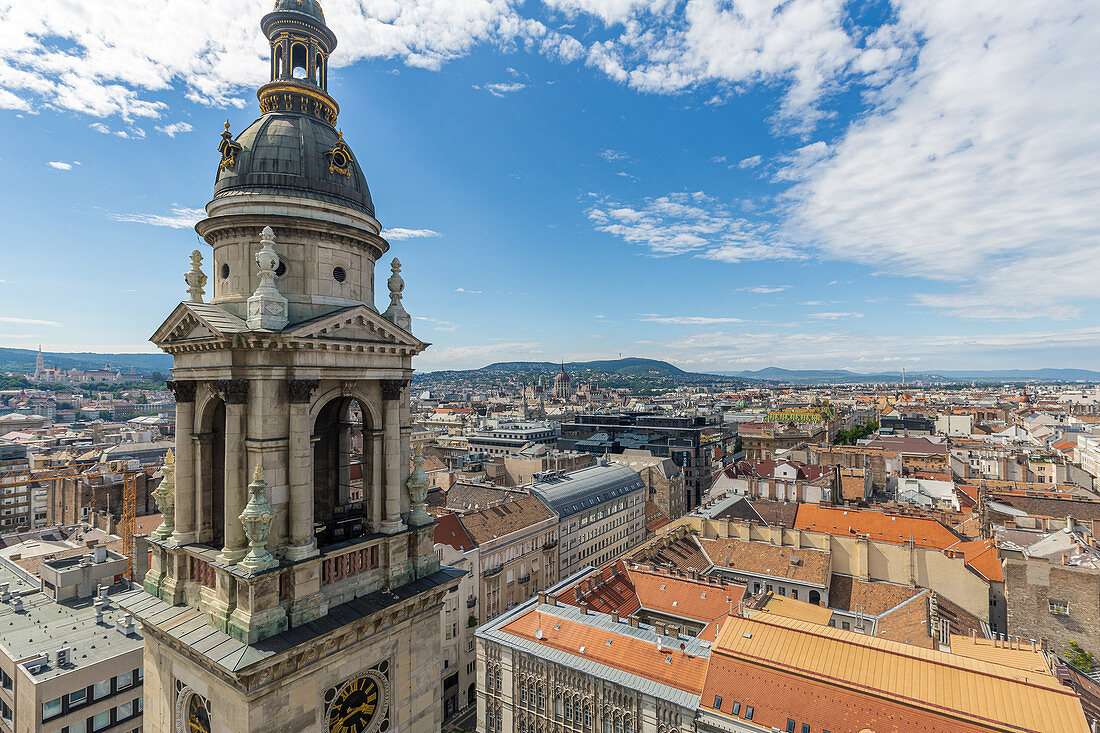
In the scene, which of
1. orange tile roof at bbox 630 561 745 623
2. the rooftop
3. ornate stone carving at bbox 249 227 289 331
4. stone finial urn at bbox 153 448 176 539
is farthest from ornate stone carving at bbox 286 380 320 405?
the rooftop

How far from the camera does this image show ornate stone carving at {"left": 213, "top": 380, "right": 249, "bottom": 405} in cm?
1184

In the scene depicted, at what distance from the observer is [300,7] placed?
14023 millimetres

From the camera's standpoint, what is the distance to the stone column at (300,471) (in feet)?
38.9

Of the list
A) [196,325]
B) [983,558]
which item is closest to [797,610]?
[983,558]

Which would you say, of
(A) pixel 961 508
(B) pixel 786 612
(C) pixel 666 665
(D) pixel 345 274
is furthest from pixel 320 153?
(A) pixel 961 508

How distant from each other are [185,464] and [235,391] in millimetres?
3305

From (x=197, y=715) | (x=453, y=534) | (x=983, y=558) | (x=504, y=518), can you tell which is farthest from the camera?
(x=504, y=518)

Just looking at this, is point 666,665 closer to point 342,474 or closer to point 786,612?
point 786,612

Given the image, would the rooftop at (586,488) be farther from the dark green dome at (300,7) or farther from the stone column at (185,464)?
the dark green dome at (300,7)

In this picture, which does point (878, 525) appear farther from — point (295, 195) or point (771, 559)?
point (295, 195)

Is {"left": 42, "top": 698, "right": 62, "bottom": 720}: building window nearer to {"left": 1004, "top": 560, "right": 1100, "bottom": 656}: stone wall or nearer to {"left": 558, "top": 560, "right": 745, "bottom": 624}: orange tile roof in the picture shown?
{"left": 558, "top": 560, "right": 745, "bottom": 624}: orange tile roof

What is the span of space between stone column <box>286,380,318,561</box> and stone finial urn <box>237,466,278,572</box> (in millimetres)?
721

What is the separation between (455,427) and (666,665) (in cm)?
14224

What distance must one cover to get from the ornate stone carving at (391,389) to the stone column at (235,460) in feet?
10.6
